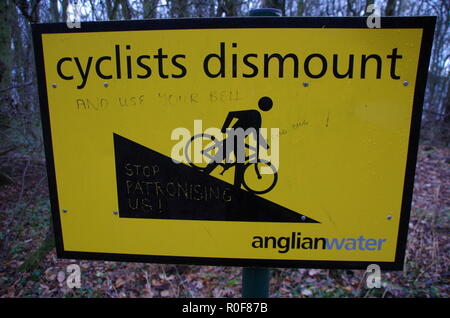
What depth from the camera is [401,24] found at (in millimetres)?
1131

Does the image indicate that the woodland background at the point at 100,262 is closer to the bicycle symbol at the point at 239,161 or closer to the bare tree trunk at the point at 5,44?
the bare tree trunk at the point at 5,44

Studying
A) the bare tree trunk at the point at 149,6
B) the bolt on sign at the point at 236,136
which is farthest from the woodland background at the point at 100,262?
the bolt on sign at the point at 236,136

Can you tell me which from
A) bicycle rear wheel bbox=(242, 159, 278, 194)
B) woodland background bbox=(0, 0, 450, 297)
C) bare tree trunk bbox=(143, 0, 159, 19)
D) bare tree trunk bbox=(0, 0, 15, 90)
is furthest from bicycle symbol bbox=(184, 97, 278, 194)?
bare tree trunk bbox=(0, 0, 15, 90)

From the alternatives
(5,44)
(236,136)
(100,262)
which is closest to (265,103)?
(236,136)

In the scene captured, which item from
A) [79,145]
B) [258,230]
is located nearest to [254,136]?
[258,230]

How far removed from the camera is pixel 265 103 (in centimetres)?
120

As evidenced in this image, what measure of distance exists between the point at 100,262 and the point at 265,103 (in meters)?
3.68

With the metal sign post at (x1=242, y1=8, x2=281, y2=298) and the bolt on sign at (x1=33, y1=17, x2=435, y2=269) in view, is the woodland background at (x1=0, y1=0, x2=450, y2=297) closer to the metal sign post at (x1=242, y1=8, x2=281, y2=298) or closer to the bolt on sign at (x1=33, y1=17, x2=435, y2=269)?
the bolt on sign at (x1=33, y1=17, x2=435, y2=269)

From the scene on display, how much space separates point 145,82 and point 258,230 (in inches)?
35.0

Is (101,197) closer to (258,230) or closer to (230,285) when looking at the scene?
(258,230)

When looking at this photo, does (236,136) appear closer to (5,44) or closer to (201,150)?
(201,150)

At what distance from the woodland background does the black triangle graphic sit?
1.78 metres

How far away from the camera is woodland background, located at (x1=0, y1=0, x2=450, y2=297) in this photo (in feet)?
10.1

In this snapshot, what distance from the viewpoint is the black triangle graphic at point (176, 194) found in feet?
4.19
